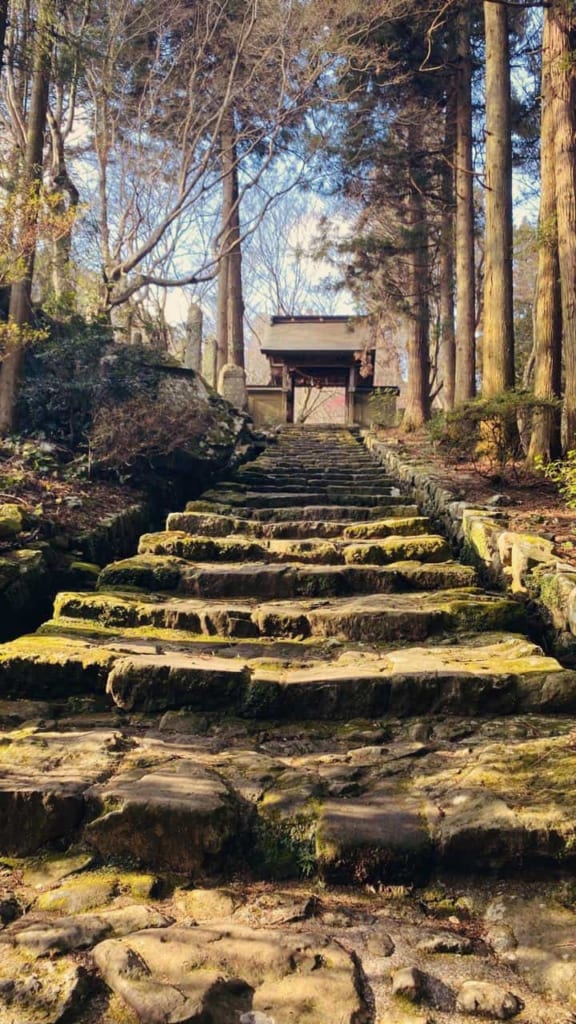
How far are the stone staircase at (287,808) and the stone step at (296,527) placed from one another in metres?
1.38

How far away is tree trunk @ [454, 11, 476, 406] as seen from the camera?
11625mm

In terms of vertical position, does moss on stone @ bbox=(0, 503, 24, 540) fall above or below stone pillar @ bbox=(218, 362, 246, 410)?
below

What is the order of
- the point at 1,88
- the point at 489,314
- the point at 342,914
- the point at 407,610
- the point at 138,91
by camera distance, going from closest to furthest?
the point at 342,914, the point at 407,610, the point at 489,314, the point at 1,88, the point at 138,91

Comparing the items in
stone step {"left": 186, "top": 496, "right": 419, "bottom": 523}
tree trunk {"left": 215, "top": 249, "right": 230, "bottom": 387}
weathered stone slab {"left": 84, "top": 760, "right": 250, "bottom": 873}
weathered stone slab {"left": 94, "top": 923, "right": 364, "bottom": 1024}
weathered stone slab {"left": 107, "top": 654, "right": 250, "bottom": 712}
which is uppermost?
tree trunk {"left": 215, "top": 249, "right": 230, "bottom": 387}

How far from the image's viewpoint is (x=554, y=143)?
7.05 meters

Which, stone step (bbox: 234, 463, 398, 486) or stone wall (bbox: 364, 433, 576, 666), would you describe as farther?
stone step (bbox: 234, 463, 398, 486)

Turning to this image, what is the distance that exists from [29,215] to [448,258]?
10.4m

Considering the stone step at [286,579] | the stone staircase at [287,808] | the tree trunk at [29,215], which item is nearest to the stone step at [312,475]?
the tree trunk at [29,215]

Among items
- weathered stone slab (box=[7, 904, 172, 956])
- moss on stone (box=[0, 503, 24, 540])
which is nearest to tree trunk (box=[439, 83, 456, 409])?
moss on stone (box=[0, 503, 24, 540])

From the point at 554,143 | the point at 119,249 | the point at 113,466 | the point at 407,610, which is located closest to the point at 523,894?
the point at 407,610

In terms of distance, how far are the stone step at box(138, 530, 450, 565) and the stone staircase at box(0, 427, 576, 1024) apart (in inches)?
28.6

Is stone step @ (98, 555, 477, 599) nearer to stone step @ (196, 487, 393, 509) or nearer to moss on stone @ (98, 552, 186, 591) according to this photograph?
moss on stone @ (98, 552, 186, 591)

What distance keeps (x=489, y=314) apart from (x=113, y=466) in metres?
4.94

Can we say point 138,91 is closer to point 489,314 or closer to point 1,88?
point 1,88
